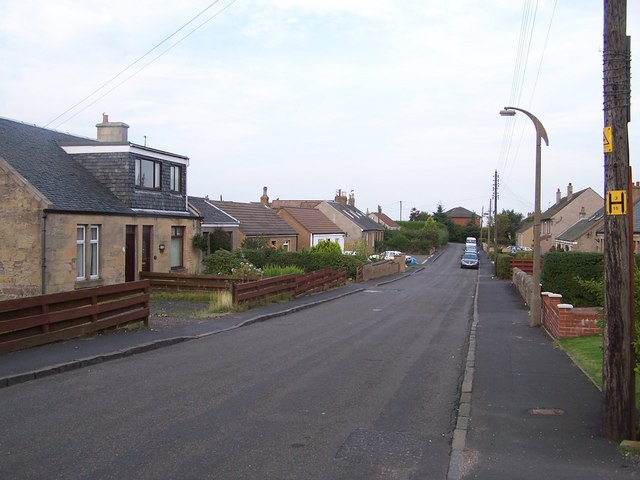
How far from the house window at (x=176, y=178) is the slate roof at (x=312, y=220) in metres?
28.5

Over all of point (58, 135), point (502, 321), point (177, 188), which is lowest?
point (502, 321)

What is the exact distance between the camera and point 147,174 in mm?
26000

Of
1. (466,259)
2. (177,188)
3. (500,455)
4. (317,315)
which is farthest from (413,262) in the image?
(500,455)

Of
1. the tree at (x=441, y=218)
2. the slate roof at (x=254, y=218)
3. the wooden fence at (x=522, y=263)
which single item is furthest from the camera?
the tree at (x=441, y=218)

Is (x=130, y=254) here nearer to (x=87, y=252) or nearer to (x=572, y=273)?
(x=87, y=252)

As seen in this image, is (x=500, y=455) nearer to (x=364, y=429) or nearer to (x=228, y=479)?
(x=364, y=429)

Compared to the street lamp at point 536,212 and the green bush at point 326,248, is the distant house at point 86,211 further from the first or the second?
the street lamp at point 536,212

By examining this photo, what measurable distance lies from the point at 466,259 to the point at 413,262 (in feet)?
20.4

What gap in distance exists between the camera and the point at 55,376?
9461 millimetres

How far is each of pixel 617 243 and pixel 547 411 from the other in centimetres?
239

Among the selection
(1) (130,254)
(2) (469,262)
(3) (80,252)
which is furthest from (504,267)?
(3) (80,252)

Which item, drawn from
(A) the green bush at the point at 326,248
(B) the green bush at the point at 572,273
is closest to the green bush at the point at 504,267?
(A) the green bush at the point at 326,248

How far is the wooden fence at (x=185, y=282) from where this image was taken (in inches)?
988

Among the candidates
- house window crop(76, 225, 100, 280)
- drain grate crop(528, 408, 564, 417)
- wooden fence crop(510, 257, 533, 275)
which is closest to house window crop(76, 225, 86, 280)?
house window crop(76, 225, 100, 280)
